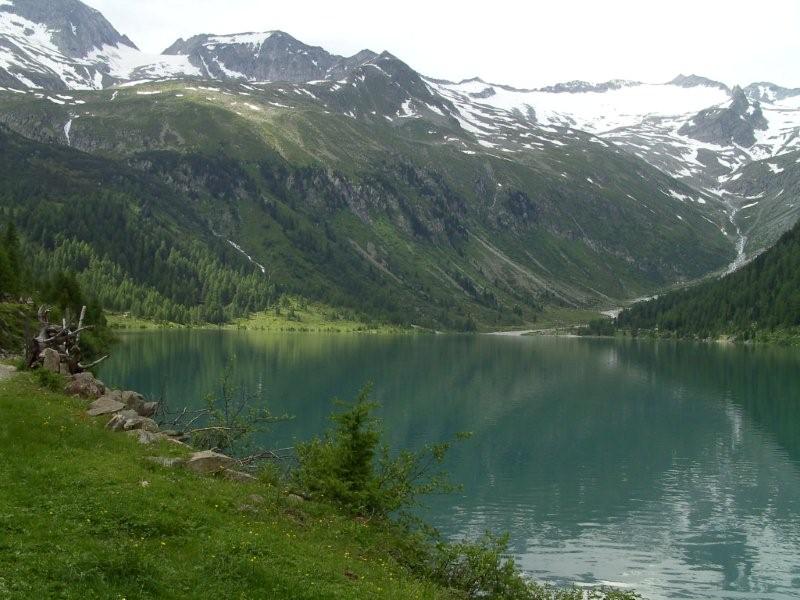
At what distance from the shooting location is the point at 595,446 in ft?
242

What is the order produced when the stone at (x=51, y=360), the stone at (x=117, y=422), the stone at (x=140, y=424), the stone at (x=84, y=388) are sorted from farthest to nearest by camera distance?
1. the stone at (x=51, y=360)
2. the stone at (x=84, y=388)
3. the stone at (x=140, y=424)
4. the stone at (x=117, y=422)

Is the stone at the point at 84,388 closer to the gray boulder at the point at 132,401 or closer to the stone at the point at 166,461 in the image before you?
the gray boulder at the point at 132,401

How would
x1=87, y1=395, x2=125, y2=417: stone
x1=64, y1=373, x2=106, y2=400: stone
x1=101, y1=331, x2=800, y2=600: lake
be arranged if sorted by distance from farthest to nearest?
x1=101, y1=331, x2=800, y2=600: lake
x1=64, y1=373, x2=106, y2=400: stone
x1=87, y1=395, x2=125, y2=417: stone

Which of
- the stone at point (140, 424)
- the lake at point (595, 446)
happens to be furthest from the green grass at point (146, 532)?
the lake at point (595, 446)

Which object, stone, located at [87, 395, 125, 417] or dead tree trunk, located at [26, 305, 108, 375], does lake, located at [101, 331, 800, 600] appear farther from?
stone, located at [87, 395, 125, 417]

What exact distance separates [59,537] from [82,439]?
8875 mm

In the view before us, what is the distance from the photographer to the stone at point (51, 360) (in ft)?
119

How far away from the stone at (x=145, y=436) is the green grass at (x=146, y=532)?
26.3 inches

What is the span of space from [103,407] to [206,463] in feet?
24.7

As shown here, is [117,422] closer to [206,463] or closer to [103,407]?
[103,407]

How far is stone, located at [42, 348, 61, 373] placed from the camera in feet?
119

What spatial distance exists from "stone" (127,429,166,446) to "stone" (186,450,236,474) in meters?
2.17

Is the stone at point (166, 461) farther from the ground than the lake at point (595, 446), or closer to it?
farther from the ground

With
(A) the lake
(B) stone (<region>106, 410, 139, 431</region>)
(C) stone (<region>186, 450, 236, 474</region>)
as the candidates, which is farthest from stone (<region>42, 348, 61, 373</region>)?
(C) stone (<region>186, 450, 236, 474</region>)
